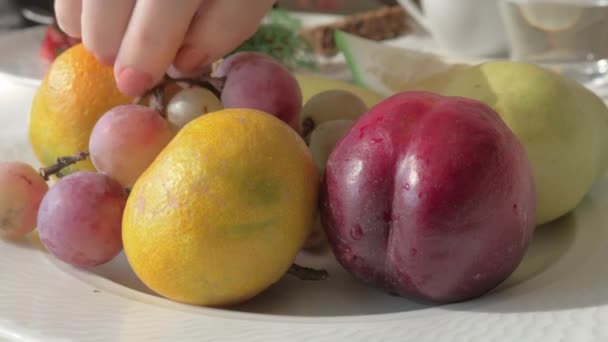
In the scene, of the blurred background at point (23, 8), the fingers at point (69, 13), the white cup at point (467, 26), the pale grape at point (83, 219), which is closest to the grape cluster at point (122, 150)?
the pale grape at point (83, 219)

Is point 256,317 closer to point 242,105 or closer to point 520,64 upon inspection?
point 242,105

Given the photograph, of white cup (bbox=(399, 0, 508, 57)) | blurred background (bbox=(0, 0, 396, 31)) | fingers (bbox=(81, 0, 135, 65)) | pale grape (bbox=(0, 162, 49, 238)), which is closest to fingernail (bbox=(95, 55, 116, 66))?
fingers (bbox=(81, 0, 135, 65))

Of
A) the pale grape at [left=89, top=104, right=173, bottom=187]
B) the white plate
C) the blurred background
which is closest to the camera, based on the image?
the white plate

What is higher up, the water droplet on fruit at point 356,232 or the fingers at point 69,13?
the fingers at point 69,13

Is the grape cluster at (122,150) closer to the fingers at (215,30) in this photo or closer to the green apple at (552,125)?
the fingers at (215,30)

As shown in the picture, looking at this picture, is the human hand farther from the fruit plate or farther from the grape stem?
the fruit plate

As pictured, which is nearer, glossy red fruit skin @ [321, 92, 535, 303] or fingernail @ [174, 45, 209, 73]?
glossy red fruit skin @ [321, 92, 535, 303]

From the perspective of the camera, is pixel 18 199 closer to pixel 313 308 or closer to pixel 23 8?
pixel 313 308

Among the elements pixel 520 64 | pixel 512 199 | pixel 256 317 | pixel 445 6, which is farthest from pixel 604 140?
pixel 445 6
